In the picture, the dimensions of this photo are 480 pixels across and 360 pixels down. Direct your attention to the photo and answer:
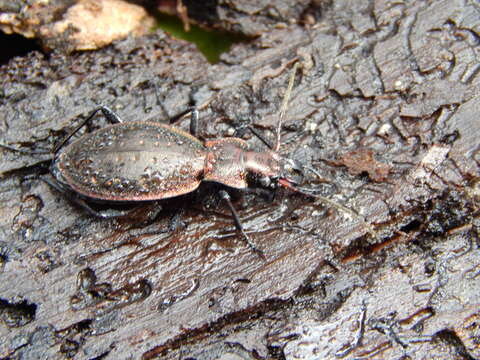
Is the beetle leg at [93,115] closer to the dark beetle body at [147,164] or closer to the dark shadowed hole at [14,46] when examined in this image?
the dark beetle body at [147,164]

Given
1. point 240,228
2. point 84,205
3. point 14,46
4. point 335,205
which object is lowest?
point 84,205

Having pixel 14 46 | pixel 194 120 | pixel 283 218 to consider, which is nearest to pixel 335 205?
pixel 283 218

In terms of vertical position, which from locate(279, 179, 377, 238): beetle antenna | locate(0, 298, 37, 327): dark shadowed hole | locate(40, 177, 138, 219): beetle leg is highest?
locate(279, 179, 377, 238): beetle antenna

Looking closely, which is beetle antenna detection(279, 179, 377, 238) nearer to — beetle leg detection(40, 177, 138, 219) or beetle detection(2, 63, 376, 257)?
beetle detection(2, 63, 376, 257)

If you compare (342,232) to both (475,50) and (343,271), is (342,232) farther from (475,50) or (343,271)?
(475,50)

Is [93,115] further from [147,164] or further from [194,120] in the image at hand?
[194,120]

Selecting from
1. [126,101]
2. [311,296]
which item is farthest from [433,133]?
[126,101]

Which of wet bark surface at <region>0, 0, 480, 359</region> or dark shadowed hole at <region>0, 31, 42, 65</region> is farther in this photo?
dark shadowed hole at <region>0, 31, 42, 65</region>

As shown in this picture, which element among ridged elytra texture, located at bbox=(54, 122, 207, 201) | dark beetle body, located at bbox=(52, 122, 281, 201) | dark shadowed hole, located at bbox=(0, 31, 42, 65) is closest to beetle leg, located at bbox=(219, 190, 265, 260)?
dark beetle body, located at bbox=(52, 122, 281, 201)
